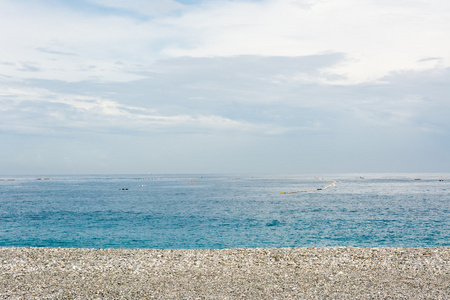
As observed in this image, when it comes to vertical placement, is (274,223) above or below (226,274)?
below

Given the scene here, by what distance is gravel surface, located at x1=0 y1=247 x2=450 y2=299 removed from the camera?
14.5 meters

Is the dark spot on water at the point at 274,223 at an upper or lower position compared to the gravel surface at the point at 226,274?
lower

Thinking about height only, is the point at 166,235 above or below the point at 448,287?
below

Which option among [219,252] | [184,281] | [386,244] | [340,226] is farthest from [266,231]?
[184,281]

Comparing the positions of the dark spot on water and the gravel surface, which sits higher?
the gravel surface

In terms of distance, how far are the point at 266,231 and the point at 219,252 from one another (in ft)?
64.7

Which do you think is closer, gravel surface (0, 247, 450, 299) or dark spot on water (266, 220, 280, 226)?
gravel surface (0, 247, 450, 299)

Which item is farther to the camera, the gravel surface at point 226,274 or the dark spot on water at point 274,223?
the dark spot on water at point 274,223

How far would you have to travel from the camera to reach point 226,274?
17344mm

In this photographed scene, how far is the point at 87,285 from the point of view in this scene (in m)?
15.7

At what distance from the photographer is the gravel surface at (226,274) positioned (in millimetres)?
14492

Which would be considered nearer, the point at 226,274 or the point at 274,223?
the point at 226,274

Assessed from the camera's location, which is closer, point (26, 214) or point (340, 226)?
point (340, 226)

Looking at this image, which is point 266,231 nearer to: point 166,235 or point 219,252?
point 166,235
